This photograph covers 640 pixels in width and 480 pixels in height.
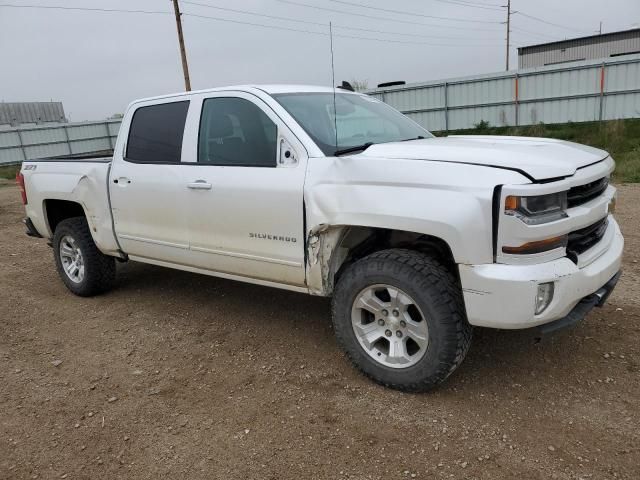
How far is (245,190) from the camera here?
12.0 feet

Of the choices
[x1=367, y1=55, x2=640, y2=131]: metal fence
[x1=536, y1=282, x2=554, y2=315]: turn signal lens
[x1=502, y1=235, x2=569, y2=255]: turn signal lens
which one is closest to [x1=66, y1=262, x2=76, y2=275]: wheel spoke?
[x1=502, y1=235, x2=569, y2=255]: turn signal lens

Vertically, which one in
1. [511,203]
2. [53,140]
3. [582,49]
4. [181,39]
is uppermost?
[181,39]

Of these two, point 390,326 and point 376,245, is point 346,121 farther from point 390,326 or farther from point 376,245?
point 390,326

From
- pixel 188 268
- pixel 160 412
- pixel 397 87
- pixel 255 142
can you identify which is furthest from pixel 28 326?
pixel 397 87

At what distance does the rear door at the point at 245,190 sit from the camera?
3.49 metres

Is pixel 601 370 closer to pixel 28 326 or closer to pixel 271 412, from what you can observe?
pixel 271 412

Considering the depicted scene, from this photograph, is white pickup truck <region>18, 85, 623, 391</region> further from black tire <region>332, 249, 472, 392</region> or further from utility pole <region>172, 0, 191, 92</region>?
utility pole <region>172, 0, 191, 92</region>

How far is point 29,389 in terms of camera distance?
3.62 metres

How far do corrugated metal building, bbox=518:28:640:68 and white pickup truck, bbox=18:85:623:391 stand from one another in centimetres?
3376

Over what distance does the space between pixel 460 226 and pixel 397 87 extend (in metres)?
18.9

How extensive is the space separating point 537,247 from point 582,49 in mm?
38434

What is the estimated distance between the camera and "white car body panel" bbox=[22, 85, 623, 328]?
2723mm

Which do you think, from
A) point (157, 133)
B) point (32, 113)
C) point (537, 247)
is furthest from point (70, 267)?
point (32, 113)

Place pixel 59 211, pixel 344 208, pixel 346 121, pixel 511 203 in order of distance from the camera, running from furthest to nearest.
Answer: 1. pixel 59 211
2. pixel 346 121
3. pixel 344 208
4. pixel 511 203
